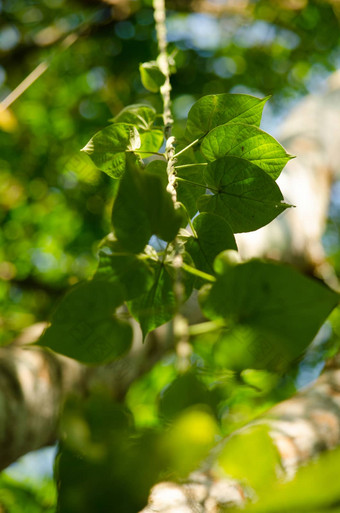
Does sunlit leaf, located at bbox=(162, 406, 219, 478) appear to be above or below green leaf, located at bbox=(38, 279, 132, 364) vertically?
above

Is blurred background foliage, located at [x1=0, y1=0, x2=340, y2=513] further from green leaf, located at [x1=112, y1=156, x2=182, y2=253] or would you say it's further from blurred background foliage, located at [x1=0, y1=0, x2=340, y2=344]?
green leaf, located at [x1=112, y1=156, x2=182, y2=253]

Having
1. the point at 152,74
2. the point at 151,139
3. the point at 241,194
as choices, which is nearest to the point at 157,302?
the point at 241,194

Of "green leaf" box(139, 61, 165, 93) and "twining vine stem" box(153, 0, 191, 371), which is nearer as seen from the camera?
"twining vine stem" box(153, 0, 191, 371)

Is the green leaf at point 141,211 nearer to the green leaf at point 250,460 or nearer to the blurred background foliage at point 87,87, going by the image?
the green leaf at point 250,460

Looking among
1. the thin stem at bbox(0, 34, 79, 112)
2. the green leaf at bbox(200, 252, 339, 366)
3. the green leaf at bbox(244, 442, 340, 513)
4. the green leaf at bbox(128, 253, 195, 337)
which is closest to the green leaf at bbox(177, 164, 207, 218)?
the green leaf at bbox(128, 253, 195, 337)

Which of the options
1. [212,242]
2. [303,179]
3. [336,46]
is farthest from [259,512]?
[336,46]

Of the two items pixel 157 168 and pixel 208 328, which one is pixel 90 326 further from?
pixel 157 168
